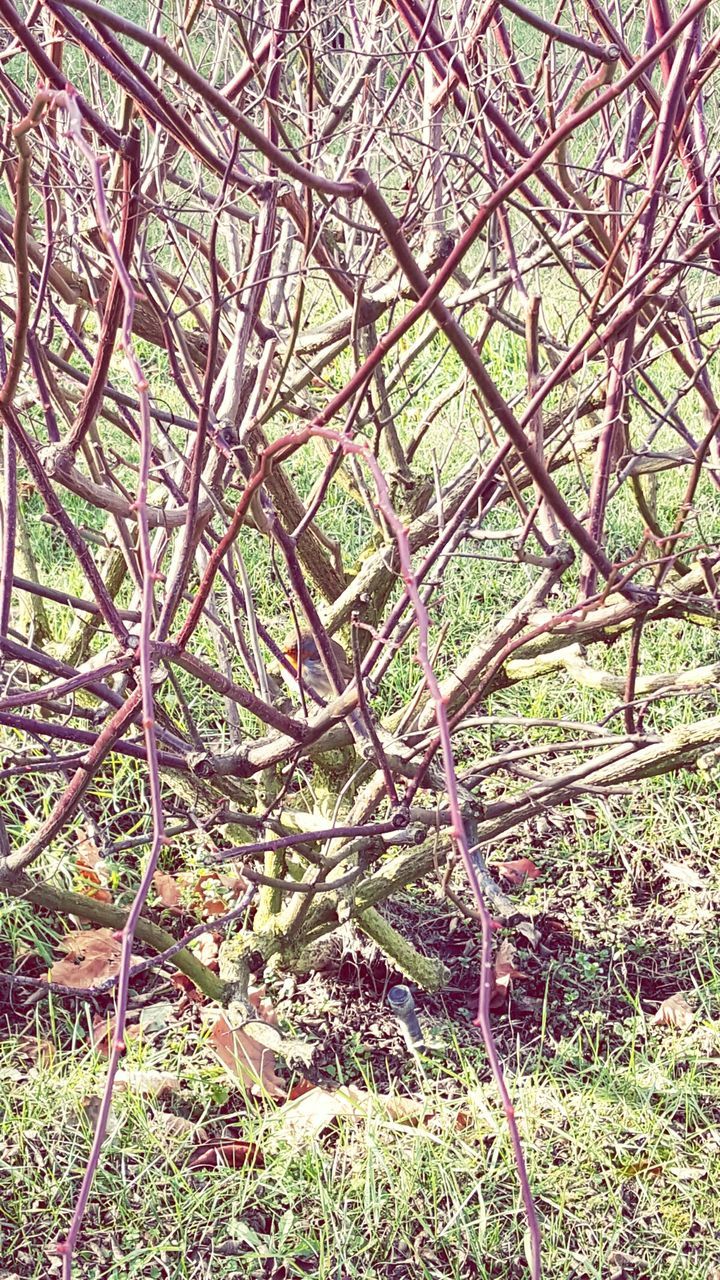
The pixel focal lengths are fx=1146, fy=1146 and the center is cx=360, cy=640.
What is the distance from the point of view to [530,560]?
1568mm

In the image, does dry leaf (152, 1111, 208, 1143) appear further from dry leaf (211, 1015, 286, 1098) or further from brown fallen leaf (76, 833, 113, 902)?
brown fallen leaf (76, 833, 113, 902)

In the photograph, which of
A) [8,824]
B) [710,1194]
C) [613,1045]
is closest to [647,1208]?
[710,1194]

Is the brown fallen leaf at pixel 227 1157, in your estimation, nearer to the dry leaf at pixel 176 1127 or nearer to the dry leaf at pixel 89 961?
the dry leaf at pixel 176 1127

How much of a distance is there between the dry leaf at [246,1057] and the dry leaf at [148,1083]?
0.10 m

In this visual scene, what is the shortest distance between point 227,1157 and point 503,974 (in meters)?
0.68

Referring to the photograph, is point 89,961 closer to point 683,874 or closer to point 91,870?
point 91,870

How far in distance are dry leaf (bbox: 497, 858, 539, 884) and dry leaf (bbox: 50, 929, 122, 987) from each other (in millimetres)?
885

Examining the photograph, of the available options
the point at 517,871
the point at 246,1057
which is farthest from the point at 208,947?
the point at 517,871

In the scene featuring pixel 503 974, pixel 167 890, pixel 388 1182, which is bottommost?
pixel 388 1182

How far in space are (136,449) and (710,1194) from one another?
2758 mm

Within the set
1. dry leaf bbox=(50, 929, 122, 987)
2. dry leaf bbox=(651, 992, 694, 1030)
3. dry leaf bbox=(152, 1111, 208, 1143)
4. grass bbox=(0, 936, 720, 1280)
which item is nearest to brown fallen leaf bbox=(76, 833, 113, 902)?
dry leaf bbox=(50, 929, 122, 987)

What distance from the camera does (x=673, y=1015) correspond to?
7.36 feet

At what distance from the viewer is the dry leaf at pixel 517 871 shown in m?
2.58

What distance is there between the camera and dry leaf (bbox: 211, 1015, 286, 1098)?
6.68 ft
